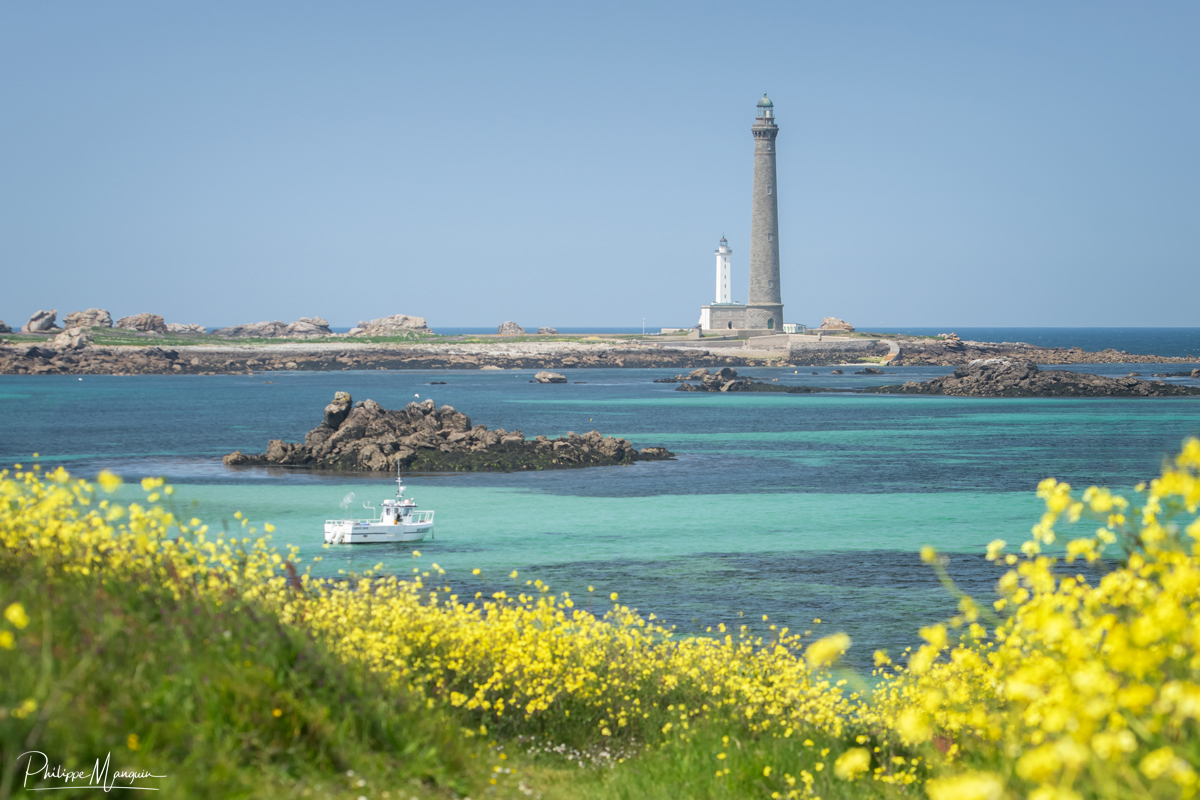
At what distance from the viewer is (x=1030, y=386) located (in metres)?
96.4

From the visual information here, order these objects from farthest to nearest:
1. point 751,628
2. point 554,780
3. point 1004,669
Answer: point 751,628, point 554,780, point 1004,669

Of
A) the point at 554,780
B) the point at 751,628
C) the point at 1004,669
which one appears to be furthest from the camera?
the point at 751,628

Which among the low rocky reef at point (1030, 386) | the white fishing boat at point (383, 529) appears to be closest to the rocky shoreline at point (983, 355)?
the low rocky reef at point (1030, 386)

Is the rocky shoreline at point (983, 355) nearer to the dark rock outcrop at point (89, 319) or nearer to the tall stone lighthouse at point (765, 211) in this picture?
the tall stone lighthouse at point (765, 211)

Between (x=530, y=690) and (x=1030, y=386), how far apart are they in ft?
316

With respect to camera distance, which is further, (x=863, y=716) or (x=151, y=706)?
(x=863, y=716)

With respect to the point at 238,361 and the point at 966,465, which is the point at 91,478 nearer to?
the point at 966,465

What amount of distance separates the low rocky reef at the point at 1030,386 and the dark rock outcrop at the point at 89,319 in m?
138

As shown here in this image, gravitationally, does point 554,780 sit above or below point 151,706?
below

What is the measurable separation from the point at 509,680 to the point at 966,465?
135 ft

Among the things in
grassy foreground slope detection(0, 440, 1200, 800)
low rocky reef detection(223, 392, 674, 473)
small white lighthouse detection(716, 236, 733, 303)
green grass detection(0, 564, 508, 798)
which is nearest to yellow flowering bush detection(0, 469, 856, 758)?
grassy foreground slope detection(0, 440, 1200, 800)

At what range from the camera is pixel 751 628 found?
19.0m

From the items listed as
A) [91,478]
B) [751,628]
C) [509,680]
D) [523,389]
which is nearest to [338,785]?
[509,680]

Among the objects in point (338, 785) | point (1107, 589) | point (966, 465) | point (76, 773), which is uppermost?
point (1107, 589)
